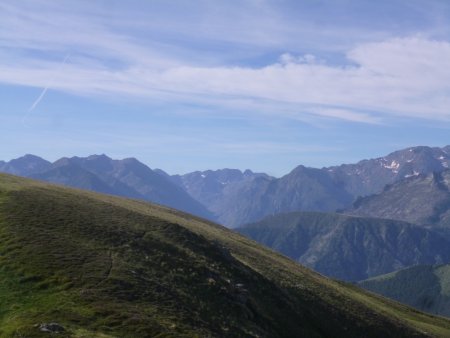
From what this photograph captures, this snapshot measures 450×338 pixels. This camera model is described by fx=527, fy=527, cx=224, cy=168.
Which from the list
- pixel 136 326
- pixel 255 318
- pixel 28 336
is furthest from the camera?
pixel 255 318

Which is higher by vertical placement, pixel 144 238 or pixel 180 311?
pixel 144 238

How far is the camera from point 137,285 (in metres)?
52.9

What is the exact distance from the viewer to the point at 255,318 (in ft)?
199

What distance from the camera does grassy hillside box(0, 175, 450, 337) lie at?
44.8 meters

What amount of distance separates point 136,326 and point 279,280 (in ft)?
135

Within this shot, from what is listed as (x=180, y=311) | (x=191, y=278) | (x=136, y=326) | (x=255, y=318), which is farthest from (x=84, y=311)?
(x=255, y=318)

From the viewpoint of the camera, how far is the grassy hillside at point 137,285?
4478 centimetres

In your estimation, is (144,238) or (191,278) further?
(144,238)

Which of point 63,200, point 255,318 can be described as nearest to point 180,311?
point 255,318

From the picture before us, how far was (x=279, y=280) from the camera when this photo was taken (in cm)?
8150

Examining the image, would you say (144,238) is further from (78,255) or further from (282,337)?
(282,337)

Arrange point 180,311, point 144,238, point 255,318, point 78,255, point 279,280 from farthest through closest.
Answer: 1. point 279,280
2. point 144,238
3. point 255,318
4. point 78,255
5. point 180,311

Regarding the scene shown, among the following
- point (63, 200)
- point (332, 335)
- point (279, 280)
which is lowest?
point (332, 335)

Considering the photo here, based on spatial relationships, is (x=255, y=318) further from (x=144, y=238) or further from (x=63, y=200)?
(x=63, y=200)
